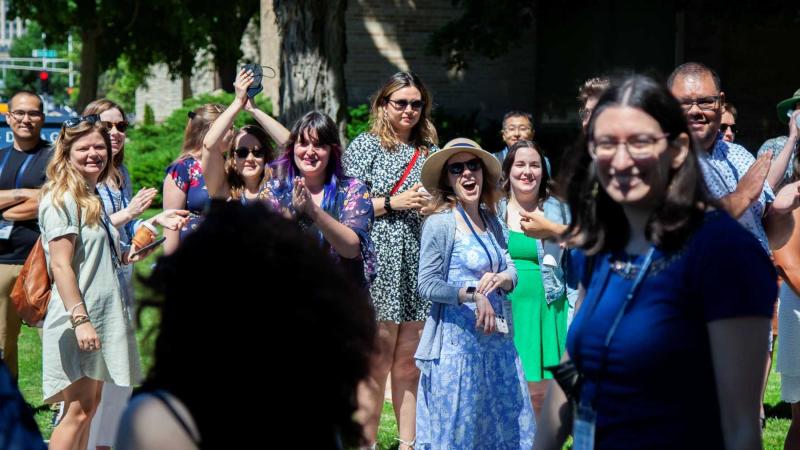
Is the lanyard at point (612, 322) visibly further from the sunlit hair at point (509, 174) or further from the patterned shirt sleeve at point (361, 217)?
the sunlit hair at point (509, 174)

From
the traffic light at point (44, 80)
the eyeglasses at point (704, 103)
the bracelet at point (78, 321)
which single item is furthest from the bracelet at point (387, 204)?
the traffic light at point (44, 80)

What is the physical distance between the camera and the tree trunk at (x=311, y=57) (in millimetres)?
11781

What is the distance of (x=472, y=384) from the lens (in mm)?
6141

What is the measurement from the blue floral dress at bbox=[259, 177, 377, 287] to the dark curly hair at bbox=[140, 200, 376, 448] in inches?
144

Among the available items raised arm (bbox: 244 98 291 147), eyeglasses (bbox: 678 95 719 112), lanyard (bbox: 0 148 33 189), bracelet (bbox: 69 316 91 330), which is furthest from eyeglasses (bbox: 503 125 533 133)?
bracelet (bbox: 69 316 91 330)

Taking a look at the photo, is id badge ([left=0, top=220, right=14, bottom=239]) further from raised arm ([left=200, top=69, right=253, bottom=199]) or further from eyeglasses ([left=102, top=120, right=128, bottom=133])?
raised arm ([left=200, top=69, right=253, bottom=199])

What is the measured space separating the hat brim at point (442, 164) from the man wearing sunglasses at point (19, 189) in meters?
2.59

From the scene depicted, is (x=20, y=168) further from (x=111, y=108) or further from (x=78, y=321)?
(x=78, y=321)

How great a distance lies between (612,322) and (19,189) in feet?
17.5

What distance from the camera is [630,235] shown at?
2.98 metres

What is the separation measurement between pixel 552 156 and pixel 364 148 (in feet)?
44.9

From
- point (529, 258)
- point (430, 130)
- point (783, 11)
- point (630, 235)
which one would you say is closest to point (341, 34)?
point (430, 130)

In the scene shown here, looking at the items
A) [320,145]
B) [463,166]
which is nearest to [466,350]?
[463,166]

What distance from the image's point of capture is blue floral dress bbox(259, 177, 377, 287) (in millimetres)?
5973
